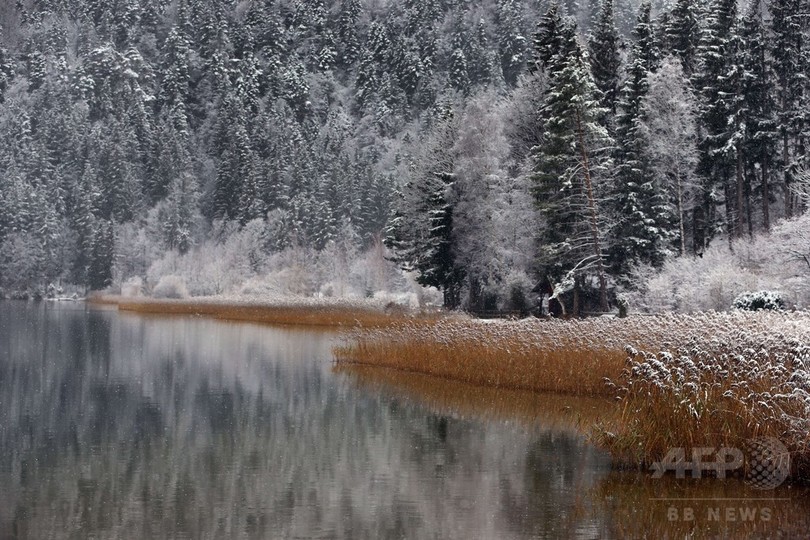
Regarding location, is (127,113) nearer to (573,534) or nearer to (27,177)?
(27,177)

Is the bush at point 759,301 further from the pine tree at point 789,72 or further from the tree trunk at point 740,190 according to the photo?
the pine tree at point 789,72

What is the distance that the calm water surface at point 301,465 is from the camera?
43.6ft

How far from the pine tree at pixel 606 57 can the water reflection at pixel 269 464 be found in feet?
114

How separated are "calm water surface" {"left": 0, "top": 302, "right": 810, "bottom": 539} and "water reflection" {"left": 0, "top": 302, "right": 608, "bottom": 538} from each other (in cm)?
4

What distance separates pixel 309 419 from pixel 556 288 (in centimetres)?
2700

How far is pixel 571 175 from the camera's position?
1820 inches

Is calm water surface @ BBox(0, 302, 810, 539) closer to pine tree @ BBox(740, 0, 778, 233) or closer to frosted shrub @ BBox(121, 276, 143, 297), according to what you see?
pine tree @ BBox(740, 0, 778, 233)

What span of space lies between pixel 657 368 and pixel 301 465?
647 cm

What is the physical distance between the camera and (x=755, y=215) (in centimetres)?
6525

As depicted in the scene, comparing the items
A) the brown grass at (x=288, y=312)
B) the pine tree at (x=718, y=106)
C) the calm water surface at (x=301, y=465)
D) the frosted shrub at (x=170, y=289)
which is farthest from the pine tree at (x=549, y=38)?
the frosted shrub at (x=170, y=289)

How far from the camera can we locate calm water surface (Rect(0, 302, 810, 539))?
1329cm

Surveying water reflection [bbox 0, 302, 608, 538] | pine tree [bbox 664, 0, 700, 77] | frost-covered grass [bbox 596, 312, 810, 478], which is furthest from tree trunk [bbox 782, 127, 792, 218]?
frost-covered grass [bbox 596, 312, 810, 478]

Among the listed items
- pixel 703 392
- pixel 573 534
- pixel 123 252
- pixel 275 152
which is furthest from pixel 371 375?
pixel 275 152

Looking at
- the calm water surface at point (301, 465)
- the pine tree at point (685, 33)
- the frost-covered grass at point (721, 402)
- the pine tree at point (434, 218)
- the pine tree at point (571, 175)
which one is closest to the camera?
the calm water surface at point (301, 465)
